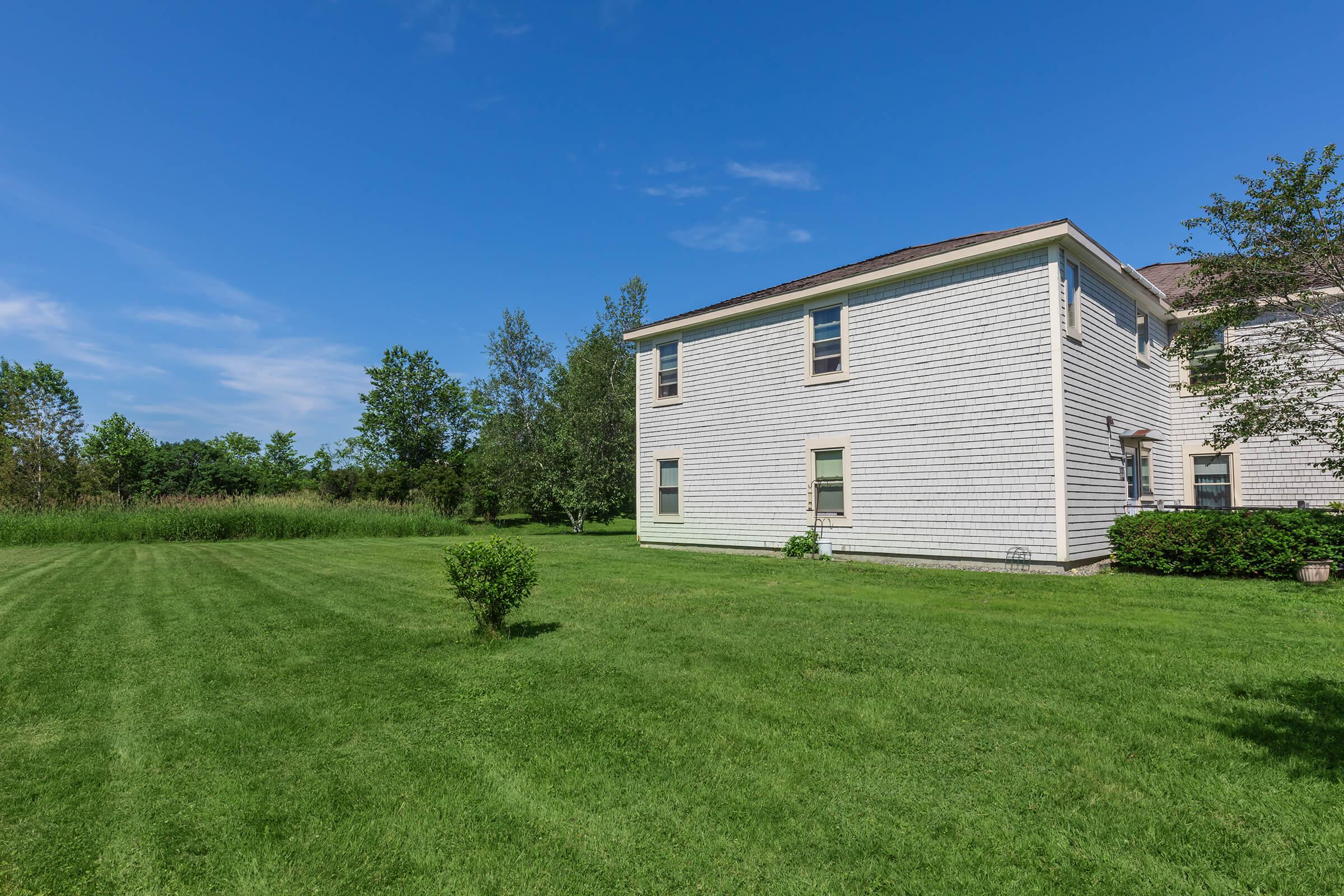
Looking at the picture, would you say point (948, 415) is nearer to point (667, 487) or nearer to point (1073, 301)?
point (1073, 301)

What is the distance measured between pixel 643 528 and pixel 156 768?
46.2 feet

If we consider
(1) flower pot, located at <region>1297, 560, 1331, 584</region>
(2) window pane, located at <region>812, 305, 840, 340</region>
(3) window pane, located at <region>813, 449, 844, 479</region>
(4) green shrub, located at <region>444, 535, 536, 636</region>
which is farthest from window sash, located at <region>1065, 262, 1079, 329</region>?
(4) green shrub, located at <region>444, 535, 536, 636</region>

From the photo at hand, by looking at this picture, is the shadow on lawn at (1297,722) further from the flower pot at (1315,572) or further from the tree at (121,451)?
the tree at (121,451)

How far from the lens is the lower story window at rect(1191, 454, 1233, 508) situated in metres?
14.8

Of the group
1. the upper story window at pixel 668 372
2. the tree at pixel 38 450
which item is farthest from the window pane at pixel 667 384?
the tree at pixel 38 450

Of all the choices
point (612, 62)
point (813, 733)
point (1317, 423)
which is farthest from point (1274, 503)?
point (612, 62)

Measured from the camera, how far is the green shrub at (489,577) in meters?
6.29

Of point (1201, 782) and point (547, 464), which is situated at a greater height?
point (547, 464)

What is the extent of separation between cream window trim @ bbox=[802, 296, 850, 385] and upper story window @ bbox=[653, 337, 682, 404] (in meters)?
3.71

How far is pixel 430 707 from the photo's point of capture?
4.44 meters

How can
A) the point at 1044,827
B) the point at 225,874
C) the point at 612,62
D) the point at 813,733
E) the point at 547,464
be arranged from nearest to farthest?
1. the point at 225,874
2. the point at 1044,827
3. the point at 813,733
4. the point at 612,62
5. the point at 547,464

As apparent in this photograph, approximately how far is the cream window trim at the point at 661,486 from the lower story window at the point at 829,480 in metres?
3.85

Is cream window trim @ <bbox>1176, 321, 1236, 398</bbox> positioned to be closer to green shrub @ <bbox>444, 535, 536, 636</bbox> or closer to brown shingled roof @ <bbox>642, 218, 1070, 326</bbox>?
brown shingled roof @ <bbox>642, 218, 1070, 326</bbox>

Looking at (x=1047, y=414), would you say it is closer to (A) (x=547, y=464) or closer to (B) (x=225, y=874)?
(B) (x=225, y=874)
